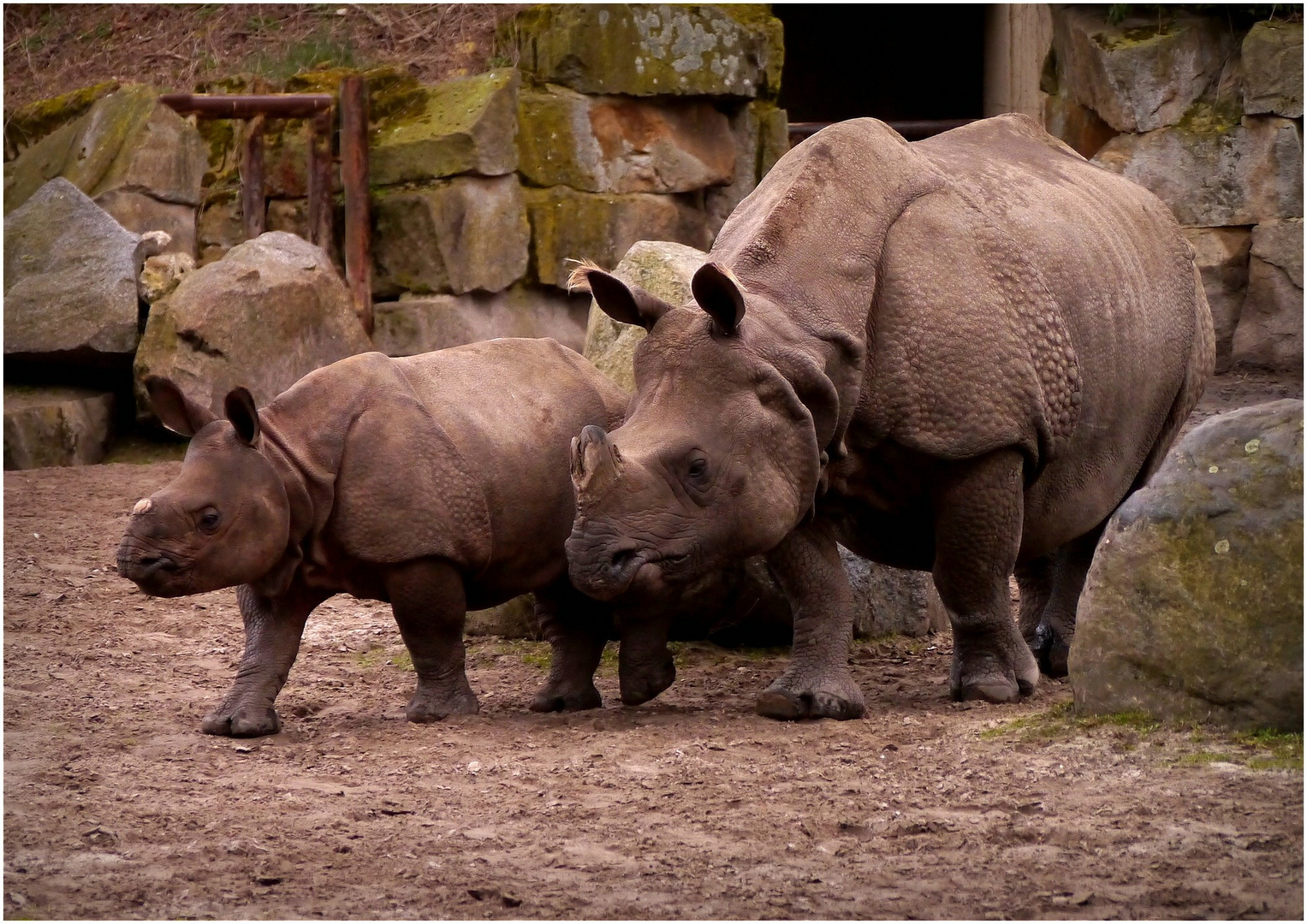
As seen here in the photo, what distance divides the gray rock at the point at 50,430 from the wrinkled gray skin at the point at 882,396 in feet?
22.5

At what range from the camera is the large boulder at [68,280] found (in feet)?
39.4

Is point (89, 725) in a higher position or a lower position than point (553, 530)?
lower

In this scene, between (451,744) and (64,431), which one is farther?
(64,431)

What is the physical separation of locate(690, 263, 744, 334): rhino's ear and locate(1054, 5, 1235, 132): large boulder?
804 cm

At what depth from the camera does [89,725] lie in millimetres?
6289

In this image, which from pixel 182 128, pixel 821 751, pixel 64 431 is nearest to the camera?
pixel 821 751

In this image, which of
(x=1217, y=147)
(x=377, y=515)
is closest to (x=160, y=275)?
(x=377, y=515)

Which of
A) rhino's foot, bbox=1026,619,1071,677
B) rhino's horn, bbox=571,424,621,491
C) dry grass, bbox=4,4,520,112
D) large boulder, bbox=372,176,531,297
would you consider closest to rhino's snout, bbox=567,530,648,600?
rhino's horn, bbox=571,424,621,491

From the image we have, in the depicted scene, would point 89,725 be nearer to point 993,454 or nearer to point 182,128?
point 993,454

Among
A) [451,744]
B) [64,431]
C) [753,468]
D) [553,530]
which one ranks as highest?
[753,468]

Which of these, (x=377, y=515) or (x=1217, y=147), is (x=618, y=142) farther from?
(x=377, y=515)

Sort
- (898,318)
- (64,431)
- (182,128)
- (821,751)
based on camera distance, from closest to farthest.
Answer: (821,751) → (898,318) → (64,431) → (182,128)

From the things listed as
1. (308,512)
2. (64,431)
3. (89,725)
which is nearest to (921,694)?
(308,512)

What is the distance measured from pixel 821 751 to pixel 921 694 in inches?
48.6
